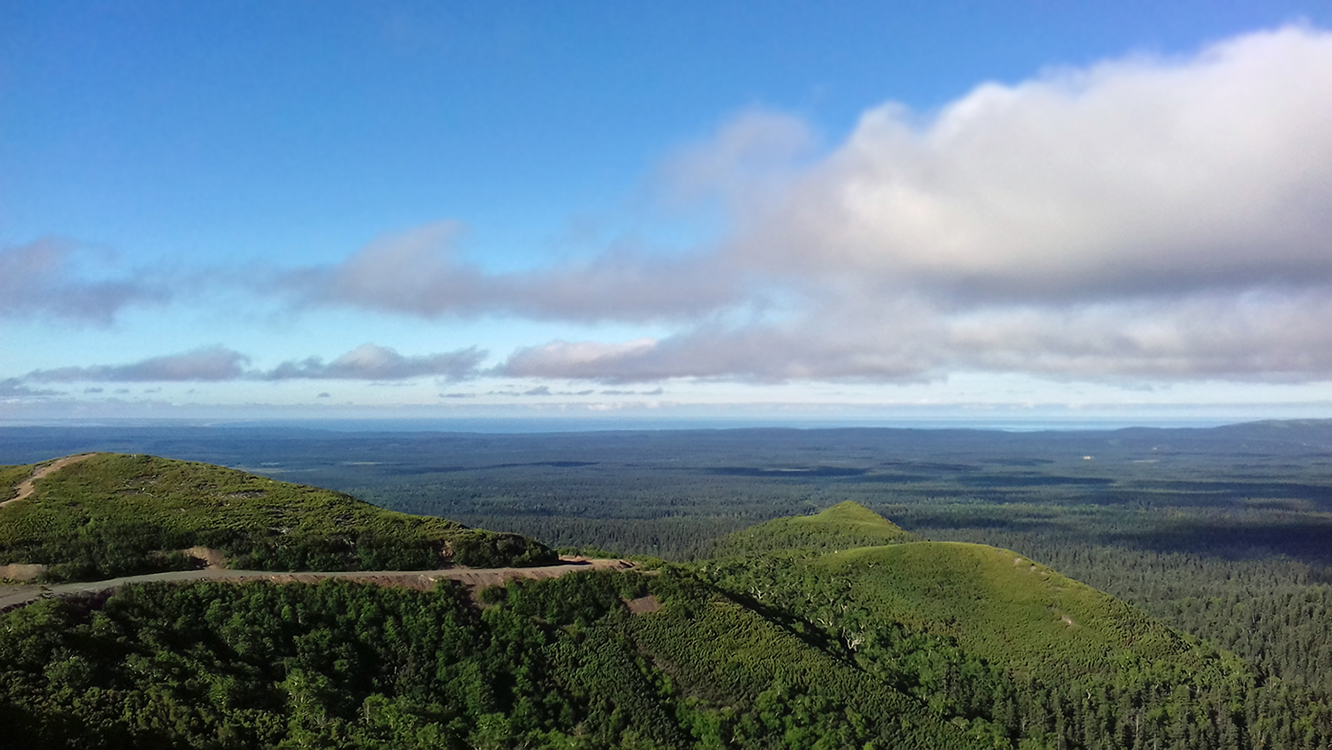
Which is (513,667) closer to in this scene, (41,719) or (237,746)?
(237,746)

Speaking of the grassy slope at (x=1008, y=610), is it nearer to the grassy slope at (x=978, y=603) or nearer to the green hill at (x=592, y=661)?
the grassy slope at (x=978, y=603)

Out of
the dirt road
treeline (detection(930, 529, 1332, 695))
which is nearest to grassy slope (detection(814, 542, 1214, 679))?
treeline (detection(930, 529, 1332, 695))

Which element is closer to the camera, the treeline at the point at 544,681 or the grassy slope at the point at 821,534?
the treeline at the point at 544,681

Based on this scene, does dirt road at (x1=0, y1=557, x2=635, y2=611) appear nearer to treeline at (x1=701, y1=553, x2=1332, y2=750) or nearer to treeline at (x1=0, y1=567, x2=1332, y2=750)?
treeline at (x1=0, y1=567, x2=1332, y2=750)

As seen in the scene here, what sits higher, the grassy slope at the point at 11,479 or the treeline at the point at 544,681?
the grassy slope at the point at 11,479

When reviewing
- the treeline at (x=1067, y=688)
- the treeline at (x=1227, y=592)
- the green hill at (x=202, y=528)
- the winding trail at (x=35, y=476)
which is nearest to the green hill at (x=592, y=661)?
the treeline at (x=1067, y=688)
